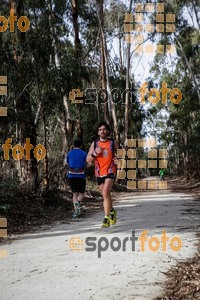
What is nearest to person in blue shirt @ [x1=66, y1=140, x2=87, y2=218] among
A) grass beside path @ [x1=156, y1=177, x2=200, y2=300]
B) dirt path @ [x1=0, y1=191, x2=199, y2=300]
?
dirt path @ [x1=0, y1=191, x2=199, y2=300]

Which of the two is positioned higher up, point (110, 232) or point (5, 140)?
point (5, 140)

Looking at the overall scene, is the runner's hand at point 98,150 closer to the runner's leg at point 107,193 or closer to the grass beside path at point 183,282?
the runner's leg at point 107,193

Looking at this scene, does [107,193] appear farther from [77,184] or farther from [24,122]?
[24,122]

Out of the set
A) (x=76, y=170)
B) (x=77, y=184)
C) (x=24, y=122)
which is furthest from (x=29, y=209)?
(x=24, y=122)

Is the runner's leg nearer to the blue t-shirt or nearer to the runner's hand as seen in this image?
the runner's hand

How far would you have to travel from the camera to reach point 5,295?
3.39 meters

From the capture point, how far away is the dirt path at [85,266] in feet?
11.3

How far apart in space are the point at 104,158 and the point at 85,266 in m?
2.32

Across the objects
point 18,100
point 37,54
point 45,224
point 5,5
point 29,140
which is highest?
point 5,5

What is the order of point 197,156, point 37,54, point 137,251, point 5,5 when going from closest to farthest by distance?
1. point 137,251
2. point 37,54
3. point 5,5
4. point 197,156

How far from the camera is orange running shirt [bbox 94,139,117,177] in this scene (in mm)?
6195

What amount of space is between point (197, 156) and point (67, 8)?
60.2 ft

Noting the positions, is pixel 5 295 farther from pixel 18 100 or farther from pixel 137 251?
pixel 18 100

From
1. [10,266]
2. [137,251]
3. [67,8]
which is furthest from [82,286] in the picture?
[67,8]
